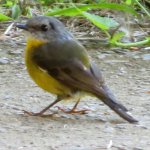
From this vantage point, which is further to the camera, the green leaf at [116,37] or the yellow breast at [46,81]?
the green leaf at [116,37]

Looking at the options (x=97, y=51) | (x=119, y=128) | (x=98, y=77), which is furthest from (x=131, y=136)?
(x=97, y=51)

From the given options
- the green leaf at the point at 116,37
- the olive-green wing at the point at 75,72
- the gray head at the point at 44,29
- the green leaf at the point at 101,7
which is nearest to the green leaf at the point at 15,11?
the green leaf at the point at 101,7

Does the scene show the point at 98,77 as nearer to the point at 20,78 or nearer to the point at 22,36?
the point at 20,78

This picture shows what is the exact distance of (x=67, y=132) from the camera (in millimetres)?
5246

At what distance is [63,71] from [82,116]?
1.27 ft

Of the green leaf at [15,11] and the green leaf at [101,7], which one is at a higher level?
the green leaf at [101,7]

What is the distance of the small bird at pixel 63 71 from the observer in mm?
5602

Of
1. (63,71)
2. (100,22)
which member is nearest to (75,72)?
(63,71)

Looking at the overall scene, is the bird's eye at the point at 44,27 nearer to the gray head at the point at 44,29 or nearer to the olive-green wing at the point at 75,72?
the gray head at the point at 44,29

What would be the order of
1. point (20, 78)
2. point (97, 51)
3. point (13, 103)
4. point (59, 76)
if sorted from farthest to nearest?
point (97, 51) < point (20, 78) < point (13, 103) < point (59, 76)

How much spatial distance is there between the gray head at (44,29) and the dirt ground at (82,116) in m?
0.56

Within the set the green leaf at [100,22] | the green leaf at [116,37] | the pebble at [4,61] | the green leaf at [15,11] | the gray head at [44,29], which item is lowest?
the pebble at [4,61]

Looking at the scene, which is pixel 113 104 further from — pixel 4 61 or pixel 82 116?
pixel 4 61

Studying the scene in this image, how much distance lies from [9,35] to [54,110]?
2.05 metres
